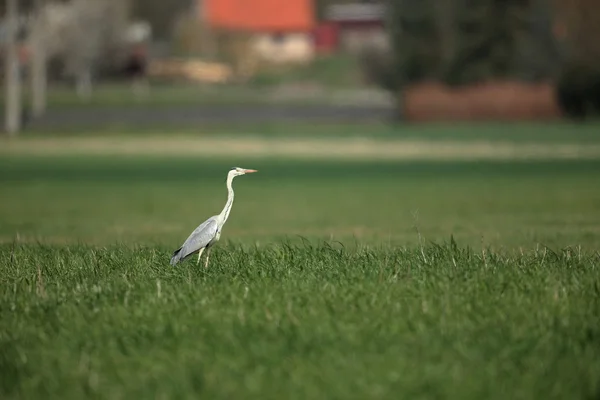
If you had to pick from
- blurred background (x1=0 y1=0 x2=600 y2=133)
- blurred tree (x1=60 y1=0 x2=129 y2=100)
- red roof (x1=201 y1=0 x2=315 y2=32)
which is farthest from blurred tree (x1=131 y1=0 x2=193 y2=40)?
blurred tree (x1=60 y1=0 x2=129 y2=100)

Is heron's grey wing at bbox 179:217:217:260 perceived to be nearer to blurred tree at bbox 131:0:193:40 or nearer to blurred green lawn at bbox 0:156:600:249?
blurred green lawn at bbox 0:156:600:249

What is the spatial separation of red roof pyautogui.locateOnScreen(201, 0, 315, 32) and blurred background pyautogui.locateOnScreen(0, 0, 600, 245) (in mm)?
6239

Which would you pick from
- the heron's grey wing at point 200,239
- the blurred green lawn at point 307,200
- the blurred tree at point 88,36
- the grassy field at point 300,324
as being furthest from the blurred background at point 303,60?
the heron's grey wing at point 200,239

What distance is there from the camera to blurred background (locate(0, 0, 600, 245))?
2723 cm

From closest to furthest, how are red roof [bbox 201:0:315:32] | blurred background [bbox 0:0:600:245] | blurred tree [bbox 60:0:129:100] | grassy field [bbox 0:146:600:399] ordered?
grassy field [bbox 0:146:600:399]
blurred background [bbox 0:0:600:245]
blurred tree [bbox 60:0:129:100]
red roof [bbox 201:0:315:32]

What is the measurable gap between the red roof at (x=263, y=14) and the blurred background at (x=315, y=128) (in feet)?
20.5

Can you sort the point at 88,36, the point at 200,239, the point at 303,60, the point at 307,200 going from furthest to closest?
the point at 303,60 → the point at 88,36 → the point at 307,200 → the point at 200,239

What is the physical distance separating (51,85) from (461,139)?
88220 mm

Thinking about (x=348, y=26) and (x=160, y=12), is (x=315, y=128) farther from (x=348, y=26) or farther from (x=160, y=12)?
(x=160, y=12)

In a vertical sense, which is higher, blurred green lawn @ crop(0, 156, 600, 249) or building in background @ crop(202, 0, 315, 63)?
blurred green lawn @ crop(0, 156, 600, 249)

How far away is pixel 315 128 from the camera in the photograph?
67.9 m

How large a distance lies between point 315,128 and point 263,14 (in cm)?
10312

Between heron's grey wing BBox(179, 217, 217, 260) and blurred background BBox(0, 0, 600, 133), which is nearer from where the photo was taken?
heron's grey wing BBox(179, 217, 217, 260)

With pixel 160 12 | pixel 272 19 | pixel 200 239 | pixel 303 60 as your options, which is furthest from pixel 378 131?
pixel 160 12
